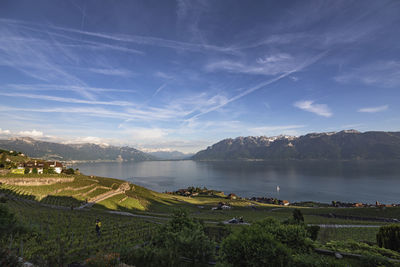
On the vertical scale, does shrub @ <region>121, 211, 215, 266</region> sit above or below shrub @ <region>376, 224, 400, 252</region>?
above

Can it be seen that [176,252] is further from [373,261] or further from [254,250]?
[373,261]

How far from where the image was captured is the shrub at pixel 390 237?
1872 centimetres

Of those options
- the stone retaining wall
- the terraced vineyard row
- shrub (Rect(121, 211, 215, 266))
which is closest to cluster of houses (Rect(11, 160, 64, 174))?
the stone retaining wall

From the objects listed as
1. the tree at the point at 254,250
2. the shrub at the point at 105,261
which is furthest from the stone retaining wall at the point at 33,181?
the tree at the point at 254,250

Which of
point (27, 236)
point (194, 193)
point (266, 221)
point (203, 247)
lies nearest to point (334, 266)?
point (266, 221)

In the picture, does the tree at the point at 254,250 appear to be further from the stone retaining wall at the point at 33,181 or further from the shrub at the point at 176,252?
the stone retaining wall at the point at 33,181

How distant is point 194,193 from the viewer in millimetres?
145625

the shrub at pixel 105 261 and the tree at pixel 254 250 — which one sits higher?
the tree at pixel 254 250

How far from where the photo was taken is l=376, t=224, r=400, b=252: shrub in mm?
18719

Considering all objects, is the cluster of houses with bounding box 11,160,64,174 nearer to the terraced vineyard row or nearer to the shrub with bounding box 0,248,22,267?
the terraced vineyard row

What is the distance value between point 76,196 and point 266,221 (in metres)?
63.3

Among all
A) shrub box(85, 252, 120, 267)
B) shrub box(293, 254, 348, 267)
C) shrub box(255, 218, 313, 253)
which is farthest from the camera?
shrub box(255, 218, 313, 253)

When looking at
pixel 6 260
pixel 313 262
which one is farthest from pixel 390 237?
pixel 6 260

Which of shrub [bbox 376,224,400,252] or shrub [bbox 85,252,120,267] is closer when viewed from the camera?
shrub [bbox 85,252,120,267]
